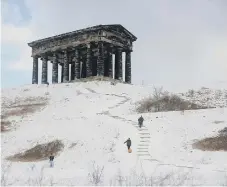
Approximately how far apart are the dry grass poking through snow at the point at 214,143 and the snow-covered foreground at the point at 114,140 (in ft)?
2.07

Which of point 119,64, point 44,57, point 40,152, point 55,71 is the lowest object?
point 40,152

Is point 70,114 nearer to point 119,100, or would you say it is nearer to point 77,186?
point 119,100

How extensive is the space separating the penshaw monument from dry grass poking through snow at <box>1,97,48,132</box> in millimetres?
10651

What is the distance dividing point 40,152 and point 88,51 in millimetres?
29327

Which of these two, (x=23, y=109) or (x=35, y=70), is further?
(x=35, y=70)

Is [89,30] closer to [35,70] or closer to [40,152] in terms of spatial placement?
[35,70]

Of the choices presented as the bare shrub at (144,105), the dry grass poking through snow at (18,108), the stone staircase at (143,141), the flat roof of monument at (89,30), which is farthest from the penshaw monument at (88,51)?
the stone staircase at (143,141)

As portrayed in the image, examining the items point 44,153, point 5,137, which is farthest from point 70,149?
point 5,137

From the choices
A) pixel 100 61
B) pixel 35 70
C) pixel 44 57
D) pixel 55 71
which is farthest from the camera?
pixel 35 70

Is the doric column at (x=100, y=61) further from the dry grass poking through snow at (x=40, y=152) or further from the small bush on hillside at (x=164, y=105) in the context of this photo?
the dry grass poking through snow at (x=40, y=152)

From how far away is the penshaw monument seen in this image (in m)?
57.2

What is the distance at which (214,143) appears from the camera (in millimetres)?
28484

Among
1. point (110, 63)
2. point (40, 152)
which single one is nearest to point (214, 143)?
point (40, 152)

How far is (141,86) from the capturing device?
193 ft
